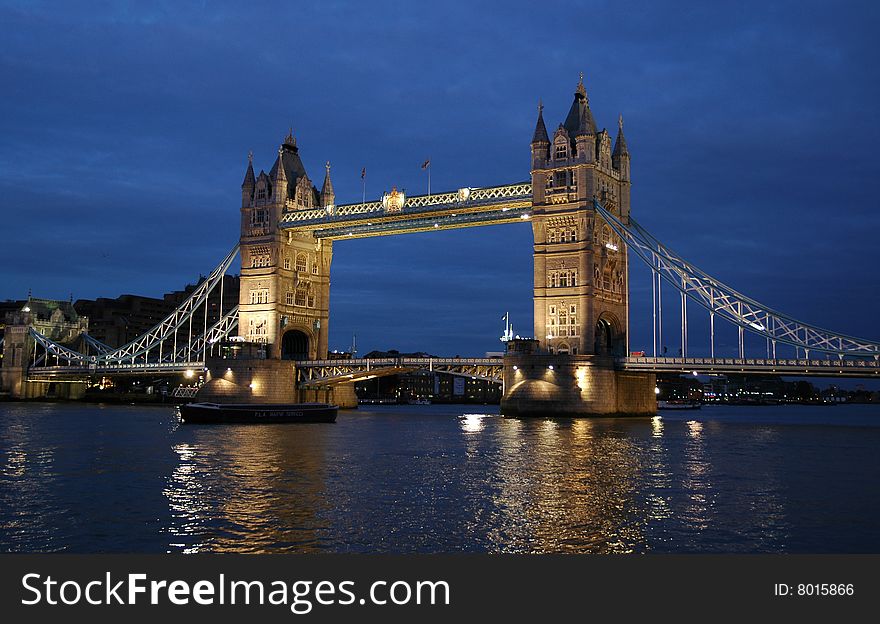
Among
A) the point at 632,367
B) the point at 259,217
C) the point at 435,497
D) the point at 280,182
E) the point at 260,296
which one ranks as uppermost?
the point at 280,182

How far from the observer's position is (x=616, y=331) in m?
80.1

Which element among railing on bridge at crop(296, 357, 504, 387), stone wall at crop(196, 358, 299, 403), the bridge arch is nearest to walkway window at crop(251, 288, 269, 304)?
stone wall at crop(196, 358, 299, 403)

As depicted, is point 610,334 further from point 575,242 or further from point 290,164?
point 290,164

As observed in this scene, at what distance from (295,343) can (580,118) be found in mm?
39558

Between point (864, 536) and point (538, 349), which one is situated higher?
point (538, 349)

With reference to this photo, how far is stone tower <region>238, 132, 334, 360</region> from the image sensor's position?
303ft

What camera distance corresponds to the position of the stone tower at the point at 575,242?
75.2 meters

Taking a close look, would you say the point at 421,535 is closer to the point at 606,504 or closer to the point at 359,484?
the point at 606,504

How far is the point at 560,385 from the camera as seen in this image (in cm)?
7275

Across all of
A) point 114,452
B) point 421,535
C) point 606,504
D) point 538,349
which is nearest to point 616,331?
point 538,349

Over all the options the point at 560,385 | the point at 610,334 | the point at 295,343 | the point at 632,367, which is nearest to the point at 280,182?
the point at 295,343

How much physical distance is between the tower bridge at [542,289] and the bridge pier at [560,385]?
0.10 meters

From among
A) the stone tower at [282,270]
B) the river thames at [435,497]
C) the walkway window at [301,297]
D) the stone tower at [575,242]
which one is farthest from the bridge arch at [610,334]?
the walkway window at [301,297]

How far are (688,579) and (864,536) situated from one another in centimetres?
690
